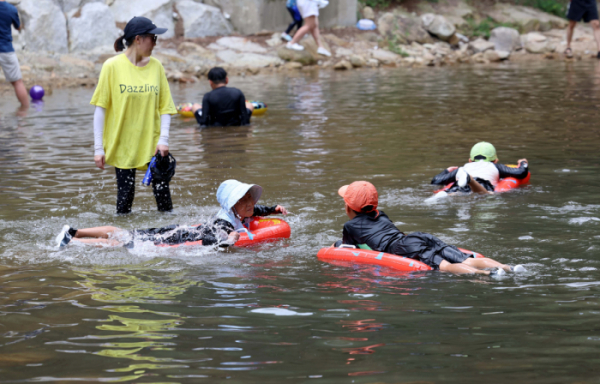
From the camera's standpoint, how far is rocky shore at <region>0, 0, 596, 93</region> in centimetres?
1998

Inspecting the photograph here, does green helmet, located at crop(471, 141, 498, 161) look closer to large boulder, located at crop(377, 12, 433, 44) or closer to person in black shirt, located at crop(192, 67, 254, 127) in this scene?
person in black shirt, located at crop(192, 67, 254, 127)

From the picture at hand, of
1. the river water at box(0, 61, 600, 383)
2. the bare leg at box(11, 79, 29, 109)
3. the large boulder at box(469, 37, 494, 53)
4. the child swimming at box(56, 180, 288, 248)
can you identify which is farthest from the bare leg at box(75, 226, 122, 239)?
the large boulder at box(469, 37, 494, 53)

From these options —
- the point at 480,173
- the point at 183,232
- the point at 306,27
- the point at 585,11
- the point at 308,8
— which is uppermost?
the point at 585,11

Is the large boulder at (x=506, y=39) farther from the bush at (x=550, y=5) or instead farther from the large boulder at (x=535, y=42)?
the bush at (x=550, y=5)

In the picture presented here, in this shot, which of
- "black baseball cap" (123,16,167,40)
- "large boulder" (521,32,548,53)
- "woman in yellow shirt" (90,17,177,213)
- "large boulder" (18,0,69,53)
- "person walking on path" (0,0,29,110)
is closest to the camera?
"black baseball cap" (123,16,167,40)

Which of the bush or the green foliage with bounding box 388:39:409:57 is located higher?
the bush

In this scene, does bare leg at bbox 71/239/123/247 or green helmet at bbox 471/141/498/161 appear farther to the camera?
green helmet at bbox 471/141/498/161

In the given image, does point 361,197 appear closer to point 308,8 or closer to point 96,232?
point 96,232

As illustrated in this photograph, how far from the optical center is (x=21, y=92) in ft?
44.5

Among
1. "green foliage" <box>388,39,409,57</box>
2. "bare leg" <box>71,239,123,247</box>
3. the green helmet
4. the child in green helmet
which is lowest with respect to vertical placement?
"bare leg" <box>71,239,123,247</box>

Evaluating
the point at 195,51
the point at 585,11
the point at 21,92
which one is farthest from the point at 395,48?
the point at 21,92

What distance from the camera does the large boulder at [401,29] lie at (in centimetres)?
2562

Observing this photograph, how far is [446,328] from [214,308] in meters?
1.38

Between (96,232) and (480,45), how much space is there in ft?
73.2
